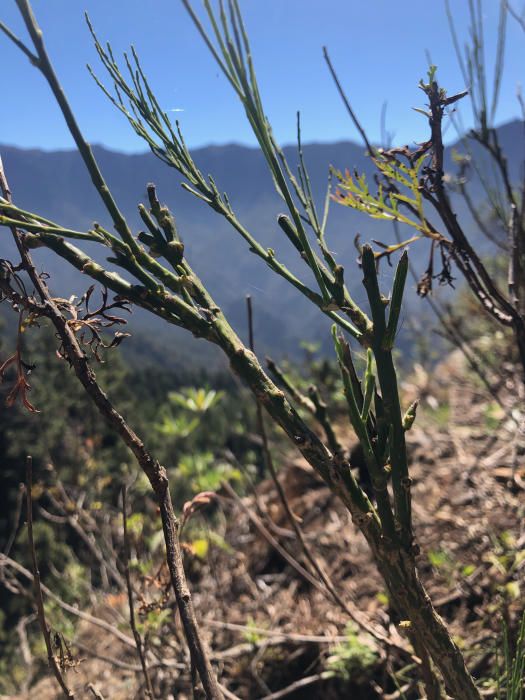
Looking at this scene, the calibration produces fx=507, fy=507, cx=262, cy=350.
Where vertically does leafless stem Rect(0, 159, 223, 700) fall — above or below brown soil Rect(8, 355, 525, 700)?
above

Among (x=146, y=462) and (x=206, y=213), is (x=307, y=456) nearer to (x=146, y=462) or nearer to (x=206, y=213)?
(x=146, y=462)

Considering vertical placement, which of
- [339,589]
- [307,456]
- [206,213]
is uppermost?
[206,213]

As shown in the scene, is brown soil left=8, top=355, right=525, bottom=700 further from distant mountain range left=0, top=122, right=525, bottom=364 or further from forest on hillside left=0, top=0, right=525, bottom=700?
distant mountain range left=0, top=122, right=525, bottom=364

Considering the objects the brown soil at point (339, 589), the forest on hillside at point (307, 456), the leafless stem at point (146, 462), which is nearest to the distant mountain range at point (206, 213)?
the brown soil at point (339, 589)

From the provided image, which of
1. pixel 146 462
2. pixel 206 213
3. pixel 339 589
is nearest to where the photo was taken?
pixel 146 462

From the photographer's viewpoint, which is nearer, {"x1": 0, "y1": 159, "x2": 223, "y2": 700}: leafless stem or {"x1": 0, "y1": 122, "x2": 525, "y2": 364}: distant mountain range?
{"x1": 0, "y1": 159, "x2": 223, "y2": 700}: leafless stem

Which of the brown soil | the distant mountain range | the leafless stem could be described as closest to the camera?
the leafless stem

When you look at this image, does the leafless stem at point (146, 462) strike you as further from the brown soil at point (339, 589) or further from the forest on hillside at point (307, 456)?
the brown soil at point (339, 589)

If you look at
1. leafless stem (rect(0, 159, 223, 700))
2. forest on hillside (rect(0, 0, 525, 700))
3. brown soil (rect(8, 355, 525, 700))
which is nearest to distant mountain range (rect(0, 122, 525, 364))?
brown soil (rect(8, 355, 525, 700))

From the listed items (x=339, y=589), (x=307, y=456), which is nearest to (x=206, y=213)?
(x=339, y=589)

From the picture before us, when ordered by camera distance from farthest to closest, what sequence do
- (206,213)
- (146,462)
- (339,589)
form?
(206,213) → (339,589) → (146,462)

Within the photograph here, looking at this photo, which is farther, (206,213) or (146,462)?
(206,213)

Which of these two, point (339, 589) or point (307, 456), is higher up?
point (307, 456)

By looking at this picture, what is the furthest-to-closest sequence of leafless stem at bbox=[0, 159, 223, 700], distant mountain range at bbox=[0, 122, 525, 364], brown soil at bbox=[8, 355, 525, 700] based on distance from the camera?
distant mountain range at bbox=[0, 122, 525, 364] → brown soil at bbox=[8, 355, 525, 700] → leafless stem at bbox=[0, 159, 223, 700]
